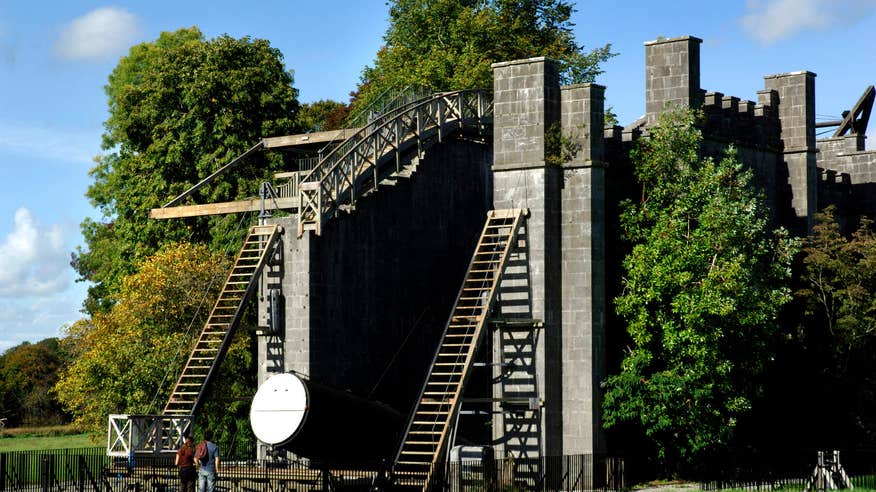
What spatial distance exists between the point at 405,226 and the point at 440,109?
14.9 ft

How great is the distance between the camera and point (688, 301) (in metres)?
35.9

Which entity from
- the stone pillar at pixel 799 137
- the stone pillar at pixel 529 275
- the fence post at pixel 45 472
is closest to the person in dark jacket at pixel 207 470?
the fence post at pixel 45 472

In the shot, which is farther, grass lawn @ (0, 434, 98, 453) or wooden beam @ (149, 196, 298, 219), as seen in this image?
grass lawn @ (0, 434, 98, 453)

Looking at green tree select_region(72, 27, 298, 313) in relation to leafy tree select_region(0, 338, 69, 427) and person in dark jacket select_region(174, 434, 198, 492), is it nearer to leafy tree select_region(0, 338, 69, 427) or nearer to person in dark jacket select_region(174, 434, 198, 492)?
person in dark jacket select_region(174, 434, 198, 492)

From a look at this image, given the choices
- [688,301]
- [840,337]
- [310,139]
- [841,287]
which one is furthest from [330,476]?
[841,287]

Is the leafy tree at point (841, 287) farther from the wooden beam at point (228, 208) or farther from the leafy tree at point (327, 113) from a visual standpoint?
the leafy tree at point (327, 113)

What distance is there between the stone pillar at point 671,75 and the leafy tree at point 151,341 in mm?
17366

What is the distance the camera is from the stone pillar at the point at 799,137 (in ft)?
142

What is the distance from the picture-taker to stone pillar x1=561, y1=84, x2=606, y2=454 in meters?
35.6

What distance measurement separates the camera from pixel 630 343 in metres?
37.6

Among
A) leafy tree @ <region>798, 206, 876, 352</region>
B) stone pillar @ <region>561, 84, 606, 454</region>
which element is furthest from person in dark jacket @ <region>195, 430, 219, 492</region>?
leafy tree @ <region>798, 206, 876, 352</region>

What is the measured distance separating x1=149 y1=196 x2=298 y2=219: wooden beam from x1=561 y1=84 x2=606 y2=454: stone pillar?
30.1ft

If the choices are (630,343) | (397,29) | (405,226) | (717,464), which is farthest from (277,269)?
(397,29)

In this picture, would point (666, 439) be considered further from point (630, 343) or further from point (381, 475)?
point (381, 475)
